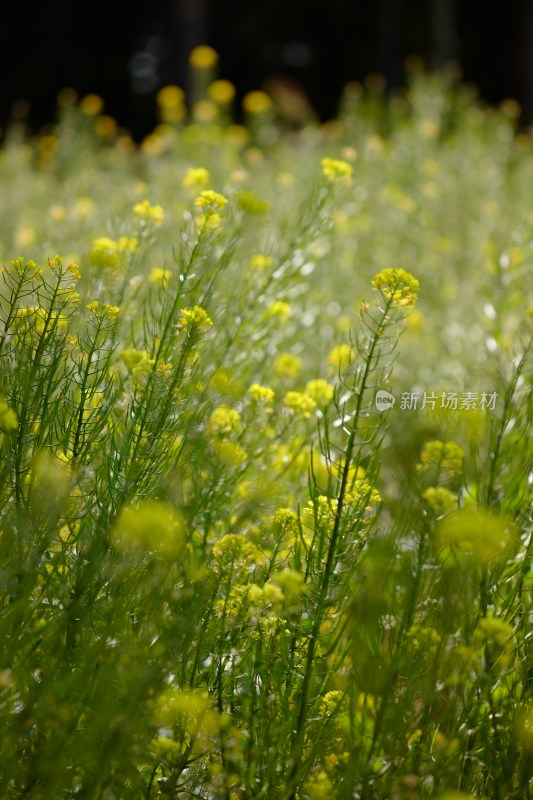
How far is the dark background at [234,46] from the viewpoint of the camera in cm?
1034

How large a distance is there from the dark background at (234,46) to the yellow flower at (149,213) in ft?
26.7

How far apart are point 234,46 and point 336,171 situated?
384 inches

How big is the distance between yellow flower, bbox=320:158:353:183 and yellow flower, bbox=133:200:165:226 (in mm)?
496

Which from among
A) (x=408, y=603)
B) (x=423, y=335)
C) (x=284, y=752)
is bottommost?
(x=284, y=752)

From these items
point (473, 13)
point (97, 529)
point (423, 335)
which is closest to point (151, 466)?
point (97, 529)

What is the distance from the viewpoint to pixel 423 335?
3.74 m

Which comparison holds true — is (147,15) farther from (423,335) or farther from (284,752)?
(284,752)

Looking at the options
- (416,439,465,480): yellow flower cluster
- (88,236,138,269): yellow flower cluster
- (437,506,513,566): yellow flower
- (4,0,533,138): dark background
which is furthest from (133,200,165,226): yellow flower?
(4,0,533,138): dark background

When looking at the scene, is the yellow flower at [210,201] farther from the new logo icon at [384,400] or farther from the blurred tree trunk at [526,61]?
the blurred tree trunk at [526,61]

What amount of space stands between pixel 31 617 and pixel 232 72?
Result: 1101cm

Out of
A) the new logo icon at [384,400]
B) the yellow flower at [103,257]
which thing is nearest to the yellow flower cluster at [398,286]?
the new logo icon at [384,400]

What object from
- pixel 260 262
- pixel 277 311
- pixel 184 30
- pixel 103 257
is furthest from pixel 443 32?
pixel 103 257

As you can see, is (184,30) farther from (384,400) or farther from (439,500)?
(439,500)

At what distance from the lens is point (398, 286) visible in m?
1.65
